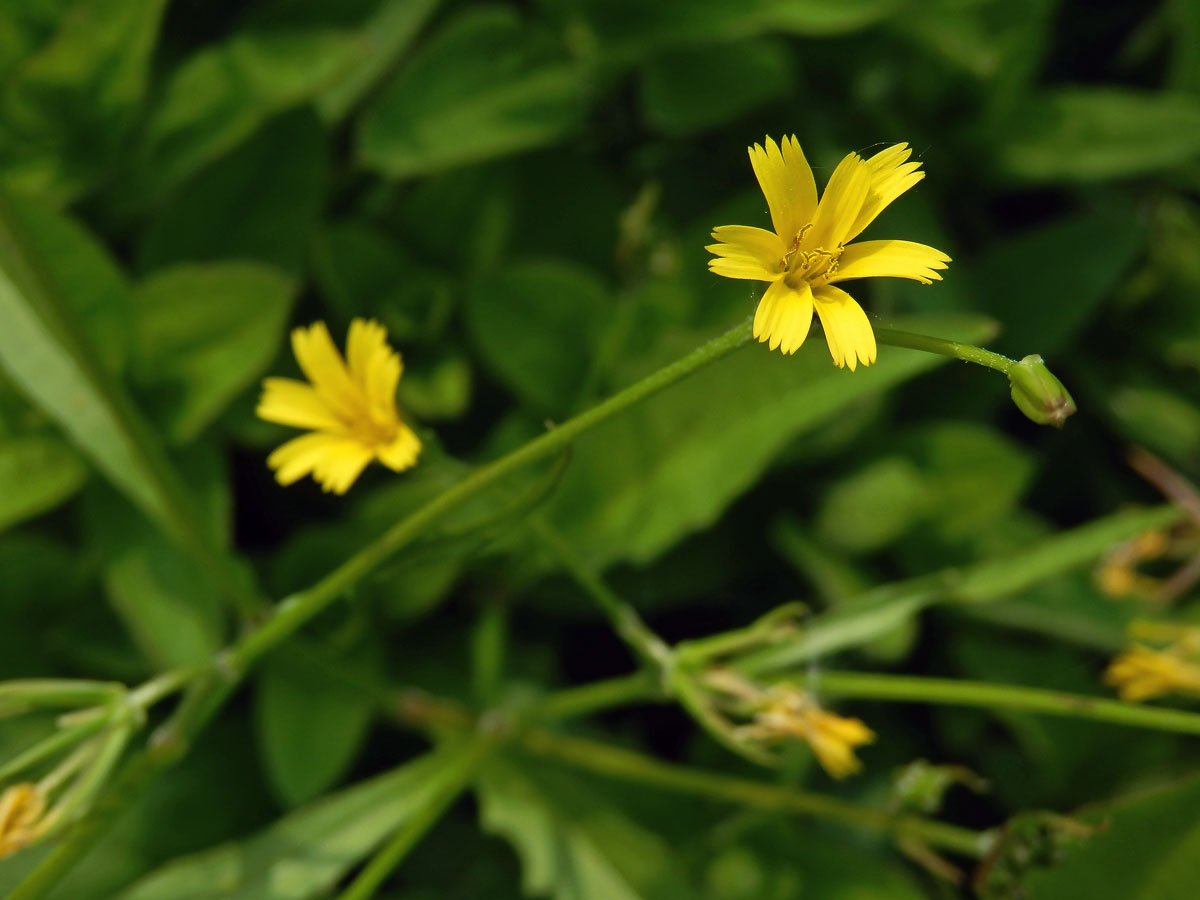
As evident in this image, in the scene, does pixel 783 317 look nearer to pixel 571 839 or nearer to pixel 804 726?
pixel 804 726

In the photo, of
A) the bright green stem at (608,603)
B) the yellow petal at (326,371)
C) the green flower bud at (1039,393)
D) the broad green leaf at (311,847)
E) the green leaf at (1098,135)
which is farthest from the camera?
the green leaf at (1098,135)

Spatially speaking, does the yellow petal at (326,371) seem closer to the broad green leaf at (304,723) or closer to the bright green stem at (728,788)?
the broad green leaf at (304,723)

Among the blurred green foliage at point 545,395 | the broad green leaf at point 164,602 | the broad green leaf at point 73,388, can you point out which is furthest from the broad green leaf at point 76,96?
the broad green leaf at point 164,602

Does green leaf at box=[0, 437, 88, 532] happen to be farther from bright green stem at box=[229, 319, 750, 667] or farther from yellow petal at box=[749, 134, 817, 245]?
yellow petal at box=[749, 134, 817, 245]

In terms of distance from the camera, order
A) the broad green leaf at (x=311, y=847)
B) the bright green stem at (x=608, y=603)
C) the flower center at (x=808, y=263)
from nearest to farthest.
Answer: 1. the flower center at (x=808, y=263)
2. the bright green stem at (x=608, y=603)
3. the broad green leaf at (x=311, y=847)

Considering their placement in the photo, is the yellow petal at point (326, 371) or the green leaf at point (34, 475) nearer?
the yellow petal at point (326, 371)

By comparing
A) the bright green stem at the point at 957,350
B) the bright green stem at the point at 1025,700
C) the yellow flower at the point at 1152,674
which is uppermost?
the bright green stem at the point at 957,350

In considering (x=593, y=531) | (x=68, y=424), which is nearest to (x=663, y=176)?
(x=593, y=531)

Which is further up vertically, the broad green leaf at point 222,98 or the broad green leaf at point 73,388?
the broad green leaf at point 222,98
